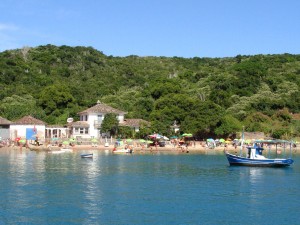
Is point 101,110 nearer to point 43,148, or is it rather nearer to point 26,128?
point 26,128

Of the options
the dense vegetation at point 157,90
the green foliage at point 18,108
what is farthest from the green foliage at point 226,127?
the green foliage at point 18,108

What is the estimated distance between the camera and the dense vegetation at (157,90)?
77625 mm

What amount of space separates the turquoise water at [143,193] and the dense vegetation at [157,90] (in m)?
24.4

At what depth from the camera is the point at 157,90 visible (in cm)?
9262

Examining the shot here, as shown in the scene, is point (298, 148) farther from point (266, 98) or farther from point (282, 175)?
point (282, 175)

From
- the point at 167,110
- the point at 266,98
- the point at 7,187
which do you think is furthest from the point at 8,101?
the point at 7,187

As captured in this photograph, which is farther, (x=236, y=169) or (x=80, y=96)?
(x=80, y=96)

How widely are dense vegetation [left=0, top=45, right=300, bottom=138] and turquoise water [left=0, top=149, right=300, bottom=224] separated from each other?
2439cm

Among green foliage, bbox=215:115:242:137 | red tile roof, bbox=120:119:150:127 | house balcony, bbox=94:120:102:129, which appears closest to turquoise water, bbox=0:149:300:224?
red tile roof, bbox=120:119:150:127

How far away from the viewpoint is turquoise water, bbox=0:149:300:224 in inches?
1064

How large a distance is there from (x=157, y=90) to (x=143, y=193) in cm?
5955

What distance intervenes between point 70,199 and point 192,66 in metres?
117

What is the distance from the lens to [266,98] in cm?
9269

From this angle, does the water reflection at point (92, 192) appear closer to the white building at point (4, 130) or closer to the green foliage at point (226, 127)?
the white building at point (4, 130)
